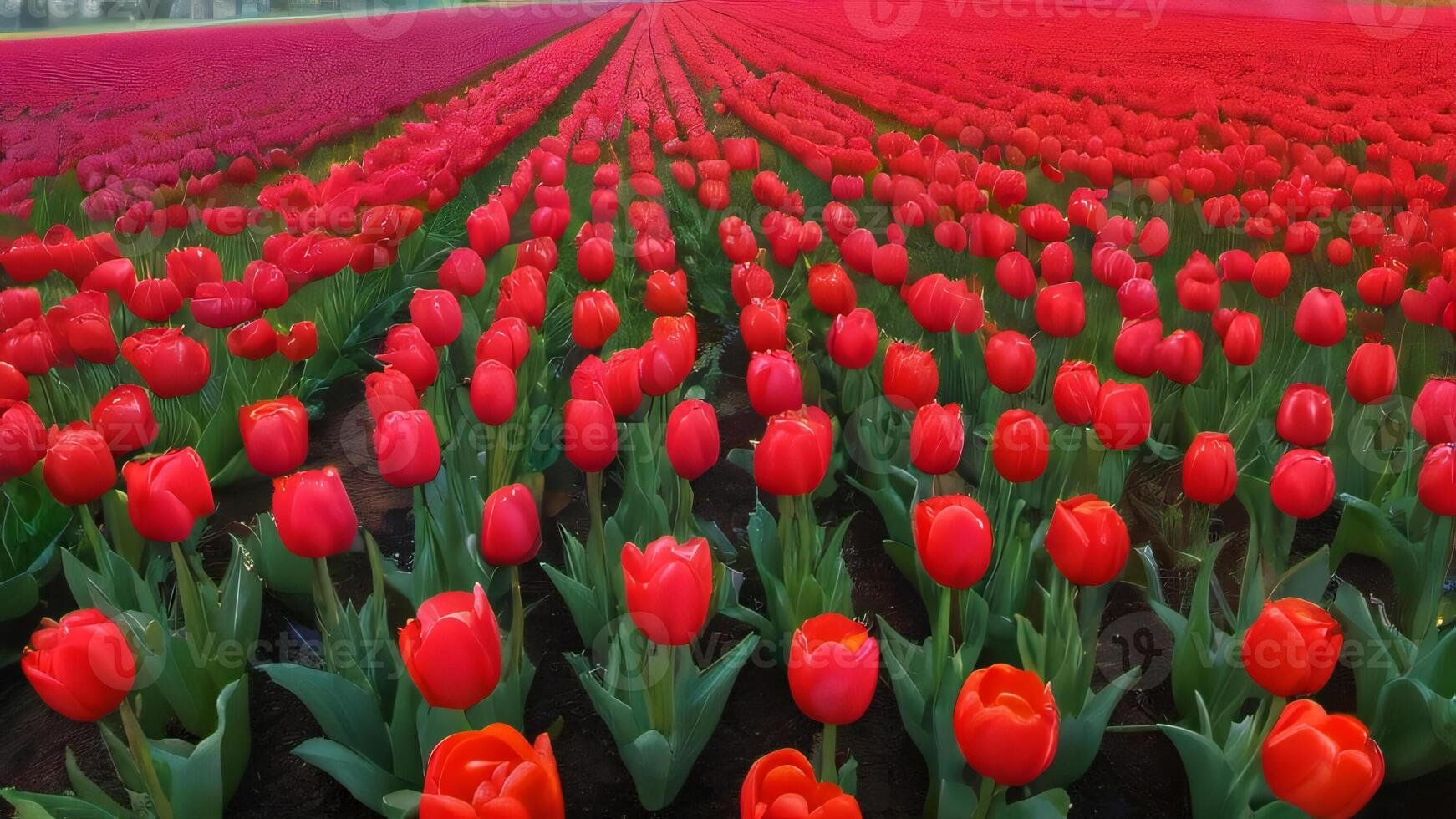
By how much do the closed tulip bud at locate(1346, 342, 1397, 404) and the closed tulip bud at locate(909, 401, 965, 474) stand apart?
1.72ft

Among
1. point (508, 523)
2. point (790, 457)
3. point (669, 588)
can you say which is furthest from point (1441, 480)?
point (508, 523)

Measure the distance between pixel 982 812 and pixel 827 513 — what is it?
77 cm

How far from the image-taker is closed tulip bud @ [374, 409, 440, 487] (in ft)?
2.89

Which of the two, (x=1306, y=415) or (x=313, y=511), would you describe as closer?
(x=313, y=511)

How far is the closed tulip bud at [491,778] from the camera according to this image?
500 millimetres

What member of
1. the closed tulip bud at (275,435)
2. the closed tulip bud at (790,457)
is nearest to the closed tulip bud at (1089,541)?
the closed tulip bud at (790,457)

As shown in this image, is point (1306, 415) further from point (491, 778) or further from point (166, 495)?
point (166, 495)

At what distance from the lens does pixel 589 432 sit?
96 centimetres

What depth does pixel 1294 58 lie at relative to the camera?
2221 mm

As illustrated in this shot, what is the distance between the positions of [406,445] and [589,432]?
0.59 feet

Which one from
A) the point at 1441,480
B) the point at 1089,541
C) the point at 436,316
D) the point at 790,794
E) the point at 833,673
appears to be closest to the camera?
the point at 790,794

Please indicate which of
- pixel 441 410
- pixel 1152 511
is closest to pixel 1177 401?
pixel 1152 511

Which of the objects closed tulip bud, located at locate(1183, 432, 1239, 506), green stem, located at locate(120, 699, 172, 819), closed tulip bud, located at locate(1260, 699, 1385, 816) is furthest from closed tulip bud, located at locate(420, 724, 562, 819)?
closed tulip bud, located at locate(1183, 432, 1239, 506)

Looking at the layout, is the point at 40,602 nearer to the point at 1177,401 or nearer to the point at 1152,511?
the point at 1152,511
